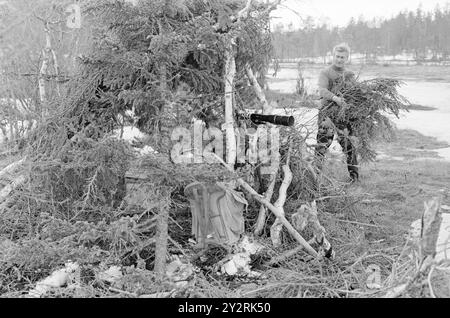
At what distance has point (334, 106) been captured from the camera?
580cm

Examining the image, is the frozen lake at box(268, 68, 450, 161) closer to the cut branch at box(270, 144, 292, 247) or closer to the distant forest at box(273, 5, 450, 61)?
the cut branch at box(270, 144, 292, 247)

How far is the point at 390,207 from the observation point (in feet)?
18.7

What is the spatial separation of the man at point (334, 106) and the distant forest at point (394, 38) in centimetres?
3180

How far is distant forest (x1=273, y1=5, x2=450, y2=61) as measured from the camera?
40.0m

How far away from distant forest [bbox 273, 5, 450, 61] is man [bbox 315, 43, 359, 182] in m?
31.8

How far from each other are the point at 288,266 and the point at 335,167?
10.9ft

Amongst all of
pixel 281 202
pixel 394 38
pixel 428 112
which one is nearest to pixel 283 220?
pixel 281 202

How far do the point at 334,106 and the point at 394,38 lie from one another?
146ft

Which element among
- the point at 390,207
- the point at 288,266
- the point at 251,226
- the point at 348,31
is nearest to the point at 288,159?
the point at 251,226

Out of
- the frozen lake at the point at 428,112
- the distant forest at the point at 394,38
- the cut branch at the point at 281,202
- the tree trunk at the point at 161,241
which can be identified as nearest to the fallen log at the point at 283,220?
the cut branch at the point at 281,202

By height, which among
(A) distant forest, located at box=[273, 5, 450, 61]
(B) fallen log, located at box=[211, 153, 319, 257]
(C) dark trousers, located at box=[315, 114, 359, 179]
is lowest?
(B) fallen log, located at box=[211, 153, 319, 257]

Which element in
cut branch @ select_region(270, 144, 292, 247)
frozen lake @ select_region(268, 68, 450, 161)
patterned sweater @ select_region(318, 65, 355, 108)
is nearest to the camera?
cut branch @ select_region(270, 144, 292, 247)

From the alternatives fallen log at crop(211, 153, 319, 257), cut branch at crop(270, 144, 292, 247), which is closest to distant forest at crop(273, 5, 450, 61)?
cut branch at crop(270, 144, 292, 247)

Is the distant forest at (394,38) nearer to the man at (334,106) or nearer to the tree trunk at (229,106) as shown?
the man at (334,106)
